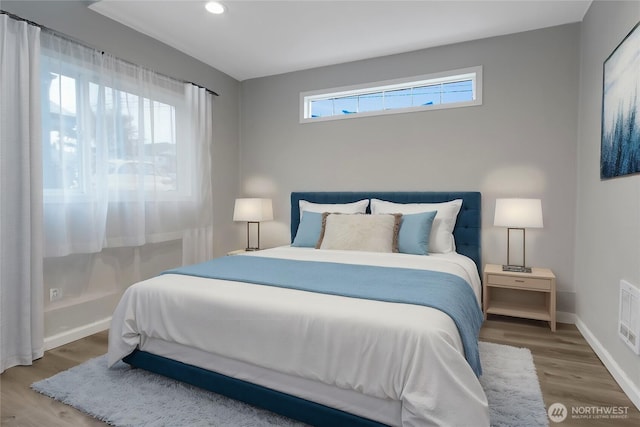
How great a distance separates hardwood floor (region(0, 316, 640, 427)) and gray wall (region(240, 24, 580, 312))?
26.6 inches

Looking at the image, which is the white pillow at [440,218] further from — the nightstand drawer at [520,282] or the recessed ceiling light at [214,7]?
the recessed ceiling light at [214,7]

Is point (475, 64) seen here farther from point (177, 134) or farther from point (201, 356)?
point (201, 356)

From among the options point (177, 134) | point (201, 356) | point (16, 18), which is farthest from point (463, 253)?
point (16, 18)

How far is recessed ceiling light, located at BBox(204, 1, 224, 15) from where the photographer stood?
283 centimetres

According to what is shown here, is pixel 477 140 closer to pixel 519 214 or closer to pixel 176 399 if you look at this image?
pixel 519 214

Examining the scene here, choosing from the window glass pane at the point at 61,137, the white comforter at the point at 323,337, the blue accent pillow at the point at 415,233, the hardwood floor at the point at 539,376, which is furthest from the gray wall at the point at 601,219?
the window glass pane at the point at 61,137

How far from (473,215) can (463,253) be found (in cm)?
Result: 38

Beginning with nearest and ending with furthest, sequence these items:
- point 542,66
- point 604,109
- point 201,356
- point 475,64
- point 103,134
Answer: point 201,356, point 604,109, point 103,134, point 542,66, point 475,64

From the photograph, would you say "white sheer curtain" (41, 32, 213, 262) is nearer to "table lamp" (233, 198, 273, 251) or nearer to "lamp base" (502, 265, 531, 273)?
"table lamp" (233, 198, 273, 251)

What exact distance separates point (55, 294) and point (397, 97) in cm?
367

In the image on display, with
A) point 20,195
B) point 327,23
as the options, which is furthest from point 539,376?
point 20,195

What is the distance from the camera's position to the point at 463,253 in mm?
3420

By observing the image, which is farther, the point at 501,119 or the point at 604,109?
the point at 501,119

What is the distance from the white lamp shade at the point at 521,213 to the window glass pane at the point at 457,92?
119cm
